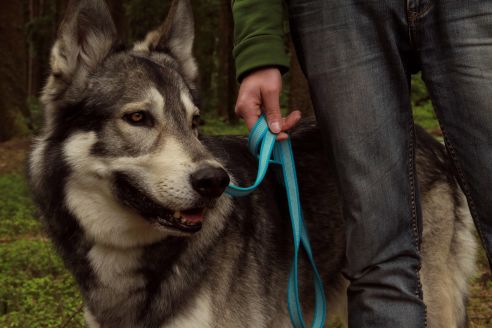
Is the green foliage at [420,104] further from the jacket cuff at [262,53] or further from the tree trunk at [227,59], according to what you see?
the jacket cuff at [262,53]

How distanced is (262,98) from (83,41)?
1034 mm

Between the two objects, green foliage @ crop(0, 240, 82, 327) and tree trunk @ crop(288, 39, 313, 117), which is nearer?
green foliage @ crop(0, 240, 82, 327)

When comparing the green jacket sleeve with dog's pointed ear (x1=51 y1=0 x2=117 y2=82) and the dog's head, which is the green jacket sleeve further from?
dog's pointed ear (x1=51 y1=0 x2=117 y2=82)

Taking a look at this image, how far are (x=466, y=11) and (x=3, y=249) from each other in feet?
16.2

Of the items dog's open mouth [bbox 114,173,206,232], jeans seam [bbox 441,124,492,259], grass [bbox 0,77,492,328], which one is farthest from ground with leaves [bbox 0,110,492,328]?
jeans seam [bbox 441,124,492,259]

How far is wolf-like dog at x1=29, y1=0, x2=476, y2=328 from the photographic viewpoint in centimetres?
266

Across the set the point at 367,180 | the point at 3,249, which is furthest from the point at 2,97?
the point at 367,180

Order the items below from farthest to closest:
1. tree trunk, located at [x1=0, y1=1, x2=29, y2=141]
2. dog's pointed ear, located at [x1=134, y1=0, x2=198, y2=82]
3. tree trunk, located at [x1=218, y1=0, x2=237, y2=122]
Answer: tree trunk, located at [x1=218, y1=0, x2=237, y2=122], tree trunk, located at [x1=0, y1=1, x2=29, y2=141], dog's pointed ear, located at [x1=134, y1=0, x2=198, y2=82]

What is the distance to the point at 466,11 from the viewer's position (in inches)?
80.8

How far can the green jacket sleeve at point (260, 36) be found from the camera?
239 cm

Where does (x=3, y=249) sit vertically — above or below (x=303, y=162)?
below

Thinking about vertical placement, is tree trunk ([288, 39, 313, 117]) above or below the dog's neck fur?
below

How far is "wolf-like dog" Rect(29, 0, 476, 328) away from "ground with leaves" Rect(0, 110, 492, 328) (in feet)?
1.60

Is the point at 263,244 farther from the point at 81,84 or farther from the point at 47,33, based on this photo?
the point at 47,33
